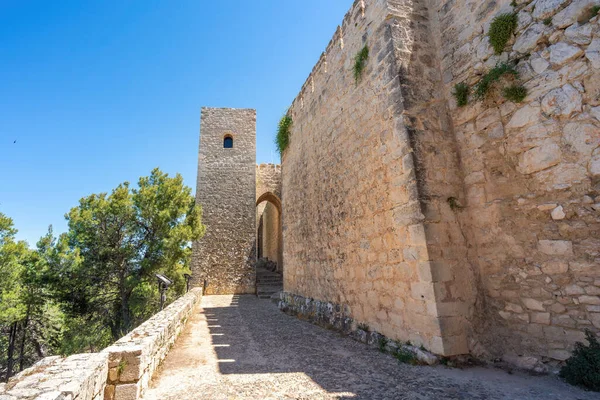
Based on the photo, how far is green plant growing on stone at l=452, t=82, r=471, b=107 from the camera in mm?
4082

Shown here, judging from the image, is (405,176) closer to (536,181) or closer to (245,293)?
(536,181)

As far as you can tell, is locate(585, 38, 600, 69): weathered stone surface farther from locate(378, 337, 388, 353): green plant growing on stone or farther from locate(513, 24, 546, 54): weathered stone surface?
locate(378, 337, 388, 353): green plant growing on stone

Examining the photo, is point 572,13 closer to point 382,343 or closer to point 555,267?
point 555,267

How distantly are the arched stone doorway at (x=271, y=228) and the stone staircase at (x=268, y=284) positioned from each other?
855 millimetres

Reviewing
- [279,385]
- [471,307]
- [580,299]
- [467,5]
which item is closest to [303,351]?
[279,385]

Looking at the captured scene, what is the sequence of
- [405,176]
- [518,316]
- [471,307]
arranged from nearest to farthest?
[518,316], [471,307], [405,176]

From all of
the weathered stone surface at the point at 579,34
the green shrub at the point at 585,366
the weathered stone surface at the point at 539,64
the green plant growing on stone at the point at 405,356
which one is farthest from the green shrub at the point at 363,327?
the weathered stone surface at the point at 579,34

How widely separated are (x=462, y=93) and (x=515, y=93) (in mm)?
732

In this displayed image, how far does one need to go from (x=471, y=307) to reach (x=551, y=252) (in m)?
1.01

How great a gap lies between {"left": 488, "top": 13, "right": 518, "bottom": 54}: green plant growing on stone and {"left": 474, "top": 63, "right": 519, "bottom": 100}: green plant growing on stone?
0.82ft

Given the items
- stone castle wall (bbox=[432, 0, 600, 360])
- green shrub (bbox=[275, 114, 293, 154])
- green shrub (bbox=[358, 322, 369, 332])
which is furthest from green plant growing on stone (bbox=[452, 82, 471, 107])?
green shrub (bbox=[275, 114, 293, 154])

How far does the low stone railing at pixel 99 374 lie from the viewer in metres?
1.94

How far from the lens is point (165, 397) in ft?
10.0

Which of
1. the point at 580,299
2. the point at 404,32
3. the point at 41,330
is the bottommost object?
the point at 41,330
